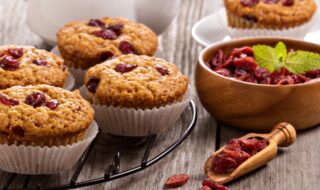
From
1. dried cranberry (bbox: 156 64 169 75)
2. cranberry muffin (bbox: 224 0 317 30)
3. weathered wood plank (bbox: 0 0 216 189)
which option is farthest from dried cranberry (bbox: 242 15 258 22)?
dried cranberry (bbox: 156 64 169 75)

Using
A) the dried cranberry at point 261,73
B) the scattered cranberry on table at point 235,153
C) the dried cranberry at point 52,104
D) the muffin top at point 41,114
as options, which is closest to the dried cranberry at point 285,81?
the dried cranberry at point 261,73

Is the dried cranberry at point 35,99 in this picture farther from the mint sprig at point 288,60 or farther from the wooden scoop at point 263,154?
the mint sprig at point 288,60

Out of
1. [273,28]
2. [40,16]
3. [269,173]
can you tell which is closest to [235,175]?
[269,173]

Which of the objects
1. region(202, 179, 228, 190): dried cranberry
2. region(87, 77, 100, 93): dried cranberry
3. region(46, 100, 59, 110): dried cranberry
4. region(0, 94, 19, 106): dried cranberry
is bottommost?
region(202, 179, 228, 190): dried cranberry

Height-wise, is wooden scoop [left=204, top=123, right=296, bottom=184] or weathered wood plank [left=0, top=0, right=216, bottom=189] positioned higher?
wooden scoop [left=204, top=123, right=296, bottom=184]

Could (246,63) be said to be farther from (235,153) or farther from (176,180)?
(176,180)

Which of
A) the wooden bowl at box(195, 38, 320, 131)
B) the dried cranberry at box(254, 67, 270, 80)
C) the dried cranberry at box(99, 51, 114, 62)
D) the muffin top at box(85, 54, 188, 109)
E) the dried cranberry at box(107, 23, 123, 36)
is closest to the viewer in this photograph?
the muffin top at box(85, 54, 188, 109)

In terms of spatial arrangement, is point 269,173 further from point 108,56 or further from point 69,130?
point 108,56

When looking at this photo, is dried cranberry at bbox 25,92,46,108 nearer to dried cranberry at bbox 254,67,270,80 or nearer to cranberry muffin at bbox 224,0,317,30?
dried cranberry at bbox 254,67,270,80
